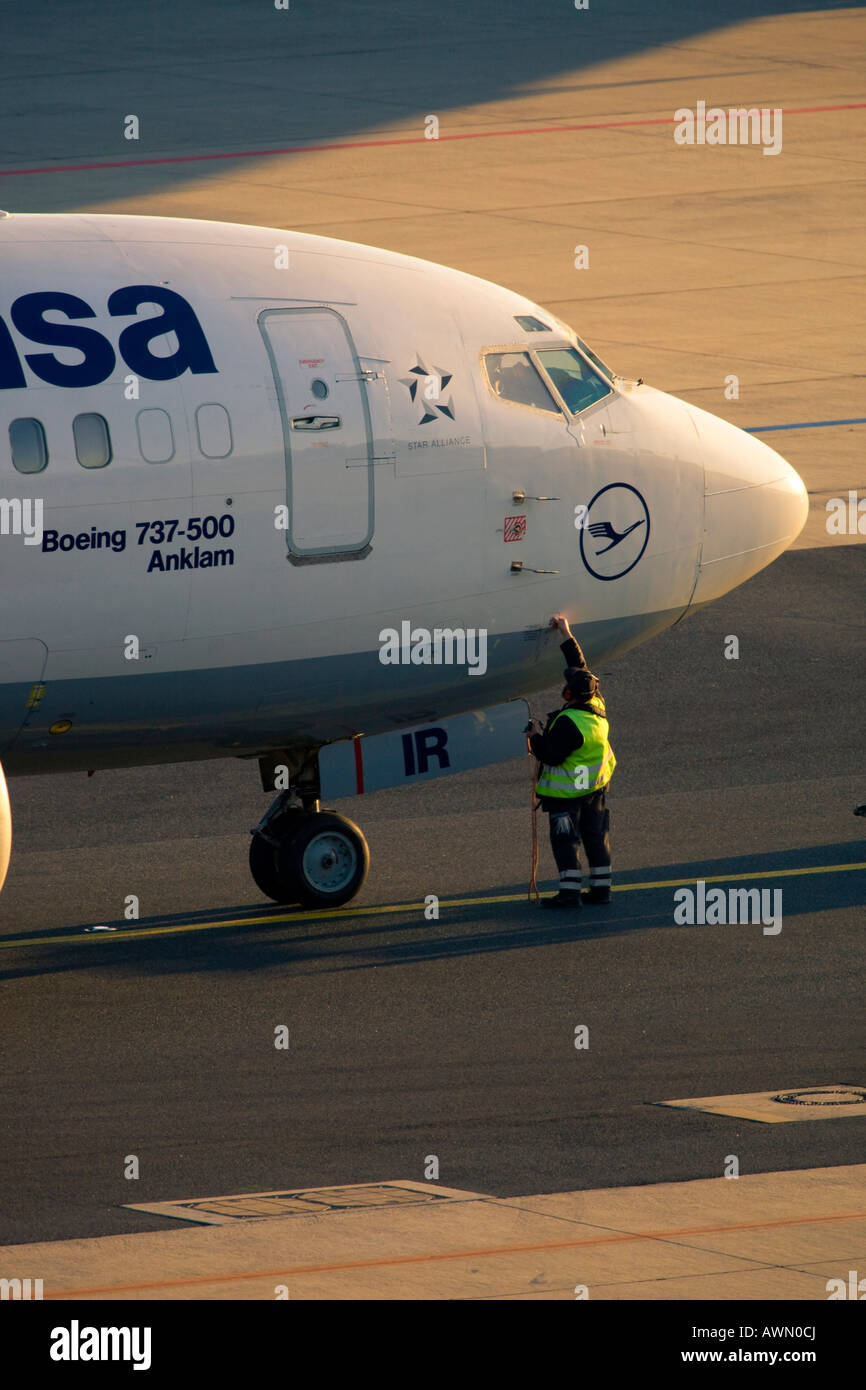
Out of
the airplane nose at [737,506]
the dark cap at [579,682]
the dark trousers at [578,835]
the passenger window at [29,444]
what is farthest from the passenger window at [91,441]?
the airplane nose at [737,506]

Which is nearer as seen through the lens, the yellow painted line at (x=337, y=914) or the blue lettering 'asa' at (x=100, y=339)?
the blue lettering 'asa' at (x=100, y=339)

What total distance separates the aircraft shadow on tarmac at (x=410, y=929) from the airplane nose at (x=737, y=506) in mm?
2664

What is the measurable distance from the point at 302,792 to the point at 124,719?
2384 millimetres

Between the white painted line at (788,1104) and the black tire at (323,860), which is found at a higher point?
the black tire at (323,860)

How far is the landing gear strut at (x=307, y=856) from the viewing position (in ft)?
63.6

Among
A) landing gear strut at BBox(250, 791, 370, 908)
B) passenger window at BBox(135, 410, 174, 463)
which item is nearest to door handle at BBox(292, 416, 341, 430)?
passenger window at BBox(135, 410, 174, 463)

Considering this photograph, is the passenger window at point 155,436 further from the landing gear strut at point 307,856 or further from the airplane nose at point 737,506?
the airplane nose at point 737,506

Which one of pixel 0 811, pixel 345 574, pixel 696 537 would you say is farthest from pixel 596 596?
pixel 0 811

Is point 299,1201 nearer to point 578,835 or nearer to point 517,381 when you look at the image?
point 578,835

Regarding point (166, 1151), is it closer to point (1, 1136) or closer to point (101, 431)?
point (1, 1136)

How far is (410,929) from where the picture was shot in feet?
61.9

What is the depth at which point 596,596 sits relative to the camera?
1922 cm

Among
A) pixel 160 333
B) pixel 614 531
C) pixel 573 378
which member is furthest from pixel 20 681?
pixel 573 378

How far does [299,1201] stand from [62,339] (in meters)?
7.16
